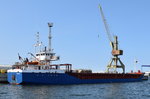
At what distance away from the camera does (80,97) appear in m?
44.5

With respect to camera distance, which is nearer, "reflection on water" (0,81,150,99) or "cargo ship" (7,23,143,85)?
"reflection on water" (0,81,150,99)

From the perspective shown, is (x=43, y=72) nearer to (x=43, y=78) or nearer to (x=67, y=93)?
(x=43, y=78)

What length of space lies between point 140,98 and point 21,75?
109 ft

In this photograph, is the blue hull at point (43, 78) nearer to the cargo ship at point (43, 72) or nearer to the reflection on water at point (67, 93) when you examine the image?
the cargo ship at point (43, 72)

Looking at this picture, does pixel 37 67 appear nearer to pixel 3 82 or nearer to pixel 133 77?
pixel 3 82

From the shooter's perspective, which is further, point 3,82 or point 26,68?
point 3,82

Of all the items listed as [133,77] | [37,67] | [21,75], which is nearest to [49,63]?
[37,67]

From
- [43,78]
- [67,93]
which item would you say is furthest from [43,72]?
[67,93]

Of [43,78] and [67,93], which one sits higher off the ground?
[43,78]

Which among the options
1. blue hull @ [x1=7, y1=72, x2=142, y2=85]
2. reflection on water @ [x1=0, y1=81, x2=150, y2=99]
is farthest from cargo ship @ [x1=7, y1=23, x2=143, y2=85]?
Result: reflection on water @ [x1=0, y1=81, x2=150, y2=99]

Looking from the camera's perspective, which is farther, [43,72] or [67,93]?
[43,72]

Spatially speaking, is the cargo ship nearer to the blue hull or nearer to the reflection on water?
the blue hull

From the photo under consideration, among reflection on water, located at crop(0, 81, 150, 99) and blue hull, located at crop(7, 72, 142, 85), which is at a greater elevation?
blue hull, located at crop(7, 72, 142, 85)

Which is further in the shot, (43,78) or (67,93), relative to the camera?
(43,78)
